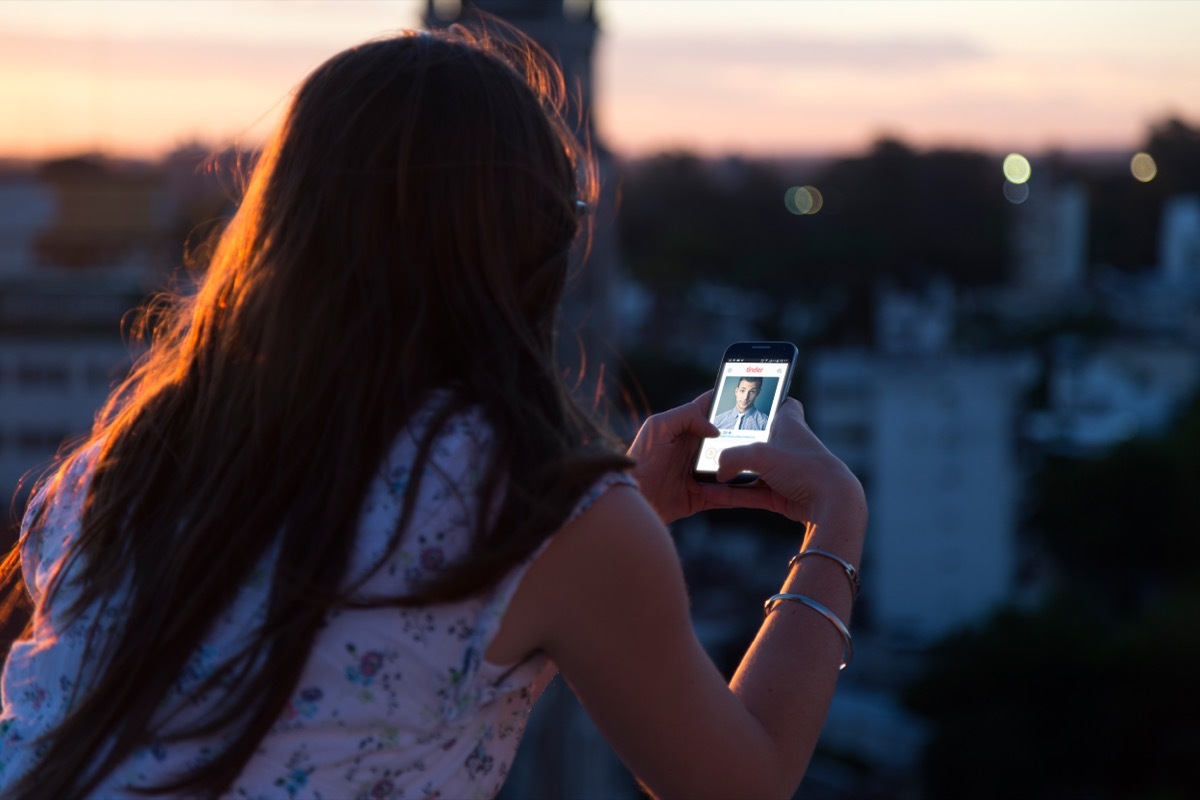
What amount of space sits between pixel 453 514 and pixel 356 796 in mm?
213

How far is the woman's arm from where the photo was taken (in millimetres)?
1058

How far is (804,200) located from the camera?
52.9m

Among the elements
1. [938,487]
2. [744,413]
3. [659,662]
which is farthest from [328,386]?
[938,487]

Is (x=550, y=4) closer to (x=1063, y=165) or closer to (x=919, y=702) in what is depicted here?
(x=919, y=702)

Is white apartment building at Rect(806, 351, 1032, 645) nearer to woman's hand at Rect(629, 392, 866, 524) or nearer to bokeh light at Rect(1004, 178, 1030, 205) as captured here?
woman's hand at Rect(629, 392, 866, 524)

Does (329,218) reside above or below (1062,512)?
above

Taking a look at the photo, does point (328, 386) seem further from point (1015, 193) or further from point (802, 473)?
→ point (1015, 193)

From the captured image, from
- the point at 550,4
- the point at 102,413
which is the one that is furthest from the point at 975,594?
the point at 102,413

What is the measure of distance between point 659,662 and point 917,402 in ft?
91.0

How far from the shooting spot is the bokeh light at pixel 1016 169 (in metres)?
56.7

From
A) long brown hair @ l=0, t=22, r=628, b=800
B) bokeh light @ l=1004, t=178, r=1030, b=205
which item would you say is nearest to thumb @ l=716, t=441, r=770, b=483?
long brown hair @ l=0, t=22, r=628, b=800

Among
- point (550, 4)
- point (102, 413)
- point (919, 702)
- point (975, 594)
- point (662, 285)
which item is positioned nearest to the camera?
point (102, 413)

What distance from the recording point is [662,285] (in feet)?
162

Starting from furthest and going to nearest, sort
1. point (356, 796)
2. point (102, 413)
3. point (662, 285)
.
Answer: point (662, 285), point (102, 413), point (356, 796)
